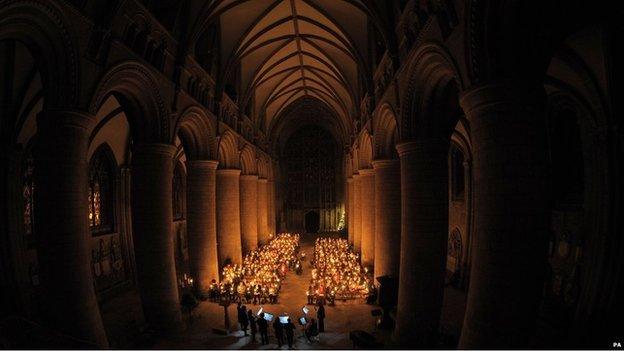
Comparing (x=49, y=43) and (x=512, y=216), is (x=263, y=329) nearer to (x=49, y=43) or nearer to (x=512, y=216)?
(x=512, y=216)

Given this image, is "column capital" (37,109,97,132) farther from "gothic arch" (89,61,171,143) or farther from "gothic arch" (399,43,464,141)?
"gothic arch" (399,43,464,141)

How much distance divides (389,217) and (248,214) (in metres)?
14.0

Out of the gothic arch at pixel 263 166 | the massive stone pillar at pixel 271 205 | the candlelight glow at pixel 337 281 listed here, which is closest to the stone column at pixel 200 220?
the candlelight glow at pixel 337 281

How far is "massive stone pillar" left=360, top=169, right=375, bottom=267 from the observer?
2092 cm

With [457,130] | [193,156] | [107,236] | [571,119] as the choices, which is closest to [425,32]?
[571,119]

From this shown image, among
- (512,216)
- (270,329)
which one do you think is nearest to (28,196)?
(270,329)

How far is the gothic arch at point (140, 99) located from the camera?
33.2 feet

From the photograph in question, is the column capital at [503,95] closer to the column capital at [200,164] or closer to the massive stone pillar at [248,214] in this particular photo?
the column capital at [200,164]

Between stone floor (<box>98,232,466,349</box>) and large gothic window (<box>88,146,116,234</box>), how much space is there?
12.5 feet

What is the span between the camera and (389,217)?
1549 cm

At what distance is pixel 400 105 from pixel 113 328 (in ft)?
39.8

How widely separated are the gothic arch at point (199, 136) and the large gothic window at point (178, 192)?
382 inches

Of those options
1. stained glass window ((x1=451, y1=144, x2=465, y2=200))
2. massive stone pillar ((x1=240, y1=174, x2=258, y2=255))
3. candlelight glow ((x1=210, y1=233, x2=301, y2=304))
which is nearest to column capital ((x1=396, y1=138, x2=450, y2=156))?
candlelight glow ((x1=210, y1=233, x2=301, y2=304))

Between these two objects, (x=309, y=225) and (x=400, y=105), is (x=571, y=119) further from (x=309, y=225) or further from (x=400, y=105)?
(x=309, y=225)
